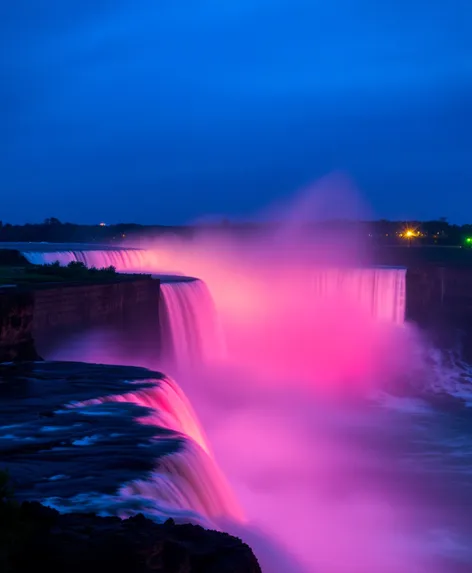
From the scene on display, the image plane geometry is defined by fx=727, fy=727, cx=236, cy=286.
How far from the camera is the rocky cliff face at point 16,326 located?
1249 cm

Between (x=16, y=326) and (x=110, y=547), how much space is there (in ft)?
27.5

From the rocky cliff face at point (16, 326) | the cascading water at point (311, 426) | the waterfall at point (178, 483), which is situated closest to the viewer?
the waterfall at point (178, 483)

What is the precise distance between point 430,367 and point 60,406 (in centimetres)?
2118

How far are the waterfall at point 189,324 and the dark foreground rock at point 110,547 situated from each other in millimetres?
13473

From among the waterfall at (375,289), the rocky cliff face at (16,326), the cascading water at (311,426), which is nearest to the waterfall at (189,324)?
the cascading water at (311,426)

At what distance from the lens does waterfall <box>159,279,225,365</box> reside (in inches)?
774

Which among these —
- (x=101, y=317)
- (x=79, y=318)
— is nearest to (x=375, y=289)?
(x=101, y=317)

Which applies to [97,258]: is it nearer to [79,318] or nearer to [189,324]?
[189,324]

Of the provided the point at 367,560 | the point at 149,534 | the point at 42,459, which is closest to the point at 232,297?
the point at 367,560

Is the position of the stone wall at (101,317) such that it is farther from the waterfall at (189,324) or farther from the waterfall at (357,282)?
the waterfall at (357,282)

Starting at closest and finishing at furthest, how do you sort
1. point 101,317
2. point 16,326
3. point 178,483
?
point 178,483
point 16,326
point 101,317

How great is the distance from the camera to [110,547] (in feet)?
16.6

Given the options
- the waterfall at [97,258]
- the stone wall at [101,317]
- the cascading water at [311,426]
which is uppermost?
the waterfall at [97,258]

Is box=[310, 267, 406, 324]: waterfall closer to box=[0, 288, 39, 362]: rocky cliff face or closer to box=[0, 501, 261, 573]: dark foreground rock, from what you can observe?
box=[0, 288, 39, 362]: rocky cliff face
